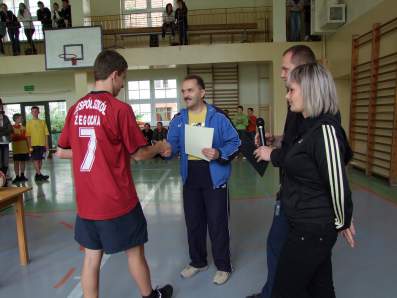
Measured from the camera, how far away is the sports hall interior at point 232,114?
8.80ft

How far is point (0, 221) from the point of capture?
423 cm

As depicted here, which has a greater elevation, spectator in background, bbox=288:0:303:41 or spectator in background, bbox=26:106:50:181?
spectator in background, bbox=288:0:303:41

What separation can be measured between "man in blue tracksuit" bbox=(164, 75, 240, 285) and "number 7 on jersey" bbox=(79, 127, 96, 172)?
0.79 meters

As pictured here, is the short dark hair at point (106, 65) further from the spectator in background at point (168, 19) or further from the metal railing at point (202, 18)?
the metal railing at point (202, 18)

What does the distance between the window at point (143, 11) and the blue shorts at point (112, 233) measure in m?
12.3

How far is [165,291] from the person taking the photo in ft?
7.49

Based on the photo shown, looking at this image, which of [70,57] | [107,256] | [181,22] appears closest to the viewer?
[107,256]

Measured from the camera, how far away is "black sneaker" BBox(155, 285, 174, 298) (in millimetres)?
2187

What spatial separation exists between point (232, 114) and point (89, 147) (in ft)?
36.3

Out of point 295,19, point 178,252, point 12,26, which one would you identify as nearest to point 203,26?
point 295,19

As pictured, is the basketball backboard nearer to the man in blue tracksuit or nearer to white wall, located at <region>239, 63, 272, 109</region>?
white wall, located at <region>239, 63, 272, 109</region>

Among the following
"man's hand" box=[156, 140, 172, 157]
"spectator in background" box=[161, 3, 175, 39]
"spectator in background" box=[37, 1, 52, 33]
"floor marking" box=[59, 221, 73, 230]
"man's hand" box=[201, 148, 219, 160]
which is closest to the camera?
"man's hand" box=[156, 140, 172, 157]

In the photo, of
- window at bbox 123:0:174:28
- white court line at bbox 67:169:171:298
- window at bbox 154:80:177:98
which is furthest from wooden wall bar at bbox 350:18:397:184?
window at bbox 123:0:174:28

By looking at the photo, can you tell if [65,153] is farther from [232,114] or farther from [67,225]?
[232,114]
